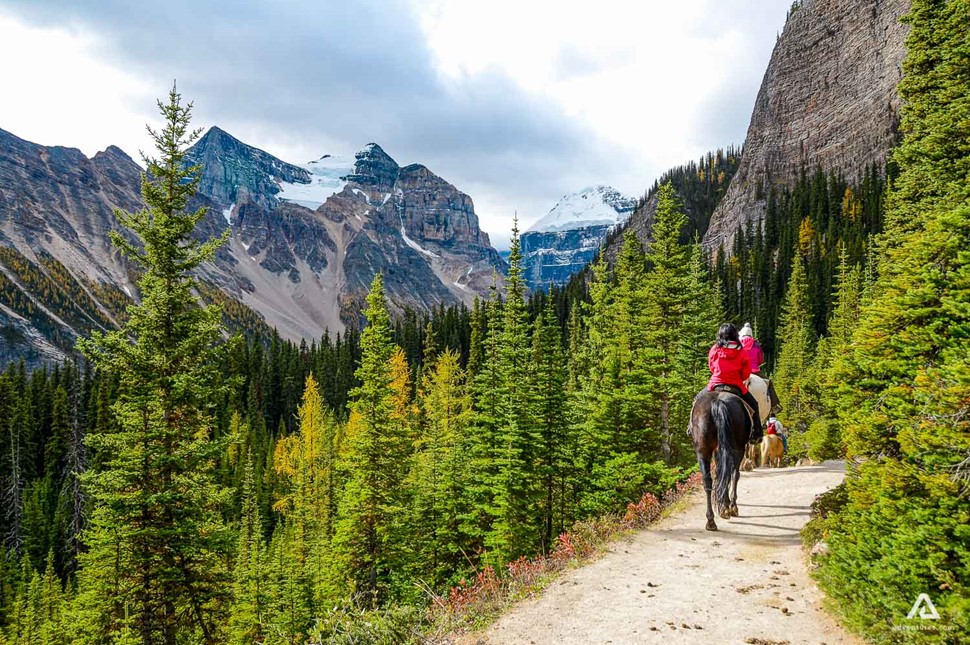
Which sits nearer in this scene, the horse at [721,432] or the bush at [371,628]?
the bush at [371,628]

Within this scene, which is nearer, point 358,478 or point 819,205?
point 358,478

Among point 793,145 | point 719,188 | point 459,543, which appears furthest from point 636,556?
point 719,188

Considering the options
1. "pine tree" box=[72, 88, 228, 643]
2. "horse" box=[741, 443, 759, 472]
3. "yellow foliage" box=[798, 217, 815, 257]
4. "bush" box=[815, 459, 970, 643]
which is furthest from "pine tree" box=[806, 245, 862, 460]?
"yellow foliage" box=[798, 217, 815, 257]

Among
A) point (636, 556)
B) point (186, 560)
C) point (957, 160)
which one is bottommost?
point (186, 560)

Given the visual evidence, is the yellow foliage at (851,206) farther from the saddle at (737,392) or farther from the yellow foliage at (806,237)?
the saddle at (737,392)

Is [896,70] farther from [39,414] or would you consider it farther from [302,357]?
[39,414]

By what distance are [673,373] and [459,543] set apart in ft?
42.2

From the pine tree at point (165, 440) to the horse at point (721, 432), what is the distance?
12580mm

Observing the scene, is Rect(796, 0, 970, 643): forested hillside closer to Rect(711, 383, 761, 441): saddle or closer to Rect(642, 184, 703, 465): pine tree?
Rect(711, 383, 761, 441): saddle

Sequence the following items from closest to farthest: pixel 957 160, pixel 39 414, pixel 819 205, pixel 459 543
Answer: pixel 957 160
pixel 459 543
pixel 39 414
pixel 819 205

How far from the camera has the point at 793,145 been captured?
14238 cm

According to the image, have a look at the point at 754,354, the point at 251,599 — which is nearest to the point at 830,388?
the point at 754,354

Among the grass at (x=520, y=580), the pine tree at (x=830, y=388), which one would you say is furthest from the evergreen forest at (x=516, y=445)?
the grass at (x=520, y=580)

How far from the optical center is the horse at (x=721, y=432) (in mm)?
9352
